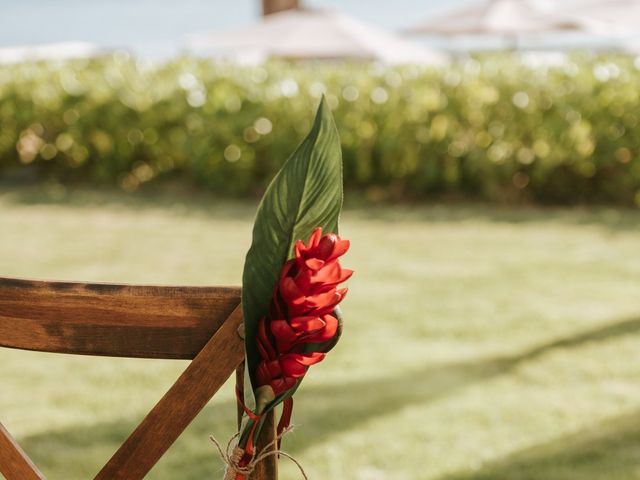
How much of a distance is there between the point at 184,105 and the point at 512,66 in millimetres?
3024

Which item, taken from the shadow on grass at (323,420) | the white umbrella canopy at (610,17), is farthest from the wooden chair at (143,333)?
the white umbrella canopy at (610,17)

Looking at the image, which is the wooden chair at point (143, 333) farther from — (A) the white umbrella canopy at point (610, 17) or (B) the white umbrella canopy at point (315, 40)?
(A) the white umbrella canopy at point (610, 17)

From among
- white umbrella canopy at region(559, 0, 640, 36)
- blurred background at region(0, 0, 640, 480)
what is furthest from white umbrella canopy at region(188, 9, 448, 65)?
white umbrella canopy at region(559, 0, 640, 36)

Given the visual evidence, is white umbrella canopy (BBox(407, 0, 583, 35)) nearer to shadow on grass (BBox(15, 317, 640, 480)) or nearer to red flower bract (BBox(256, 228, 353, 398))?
shadow on grass (BBox(15, 317, 640, 480))

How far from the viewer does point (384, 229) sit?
781 centimetres

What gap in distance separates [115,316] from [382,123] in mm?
7481

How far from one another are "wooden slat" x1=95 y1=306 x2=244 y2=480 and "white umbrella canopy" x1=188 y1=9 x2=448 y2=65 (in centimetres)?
1027

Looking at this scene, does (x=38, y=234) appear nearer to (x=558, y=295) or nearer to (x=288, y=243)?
(x=558, y=295)

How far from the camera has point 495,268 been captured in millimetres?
6547

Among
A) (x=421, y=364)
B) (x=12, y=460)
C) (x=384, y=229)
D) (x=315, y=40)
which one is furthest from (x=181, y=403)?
(x=315, y=40)

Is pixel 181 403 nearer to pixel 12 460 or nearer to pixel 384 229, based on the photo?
pixel 12 460

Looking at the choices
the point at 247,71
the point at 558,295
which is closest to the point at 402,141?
the point at 247,71

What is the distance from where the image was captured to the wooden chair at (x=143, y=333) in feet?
4.53

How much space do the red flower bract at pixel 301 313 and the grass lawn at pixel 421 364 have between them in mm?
2171
